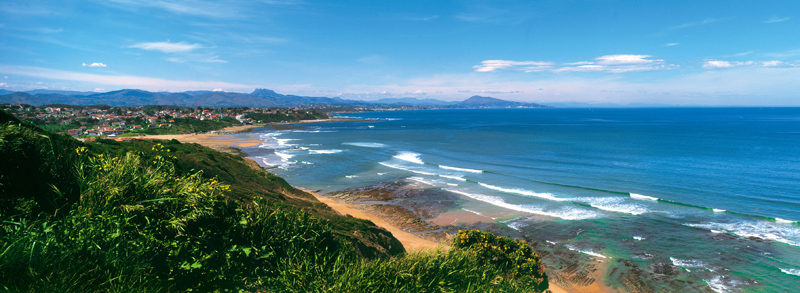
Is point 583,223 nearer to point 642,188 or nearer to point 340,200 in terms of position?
point 642,188

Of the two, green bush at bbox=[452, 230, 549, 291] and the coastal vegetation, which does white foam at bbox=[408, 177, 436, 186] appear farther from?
the coastal vegetation

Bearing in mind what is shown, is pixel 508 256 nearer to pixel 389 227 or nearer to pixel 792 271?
pixel 389 227

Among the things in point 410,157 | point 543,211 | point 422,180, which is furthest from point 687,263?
point 410,157

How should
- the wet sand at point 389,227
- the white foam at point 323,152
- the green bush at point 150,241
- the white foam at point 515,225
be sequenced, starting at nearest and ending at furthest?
1. the green bush at point 150,241
2. the wet sand at point 389,227
3. the white foam at point 515,225
4. the white foam at point 323,152

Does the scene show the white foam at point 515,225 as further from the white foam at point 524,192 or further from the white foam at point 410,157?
the white foam at point 410,157

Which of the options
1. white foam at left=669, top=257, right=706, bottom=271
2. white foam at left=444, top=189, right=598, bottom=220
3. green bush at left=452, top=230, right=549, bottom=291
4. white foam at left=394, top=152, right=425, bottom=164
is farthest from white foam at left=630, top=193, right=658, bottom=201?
white foam at left=394, top=152, right=425, bottom=164

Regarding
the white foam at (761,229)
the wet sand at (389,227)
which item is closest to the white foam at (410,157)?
the wet sand at (389,227)
